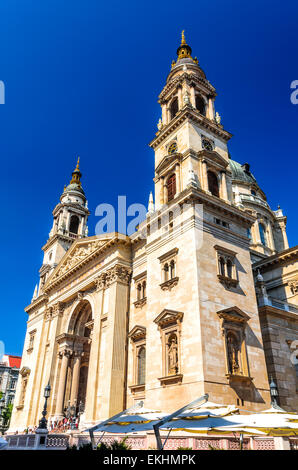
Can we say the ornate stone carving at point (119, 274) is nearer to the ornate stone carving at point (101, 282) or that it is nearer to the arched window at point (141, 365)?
the ornate stone carving at point (101, 282)

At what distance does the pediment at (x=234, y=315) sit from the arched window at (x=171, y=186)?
10.9 meters

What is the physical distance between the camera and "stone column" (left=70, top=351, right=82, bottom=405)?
36188 millimetres

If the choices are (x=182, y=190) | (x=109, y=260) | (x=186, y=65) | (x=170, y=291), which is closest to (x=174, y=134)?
(x=182, y=190)

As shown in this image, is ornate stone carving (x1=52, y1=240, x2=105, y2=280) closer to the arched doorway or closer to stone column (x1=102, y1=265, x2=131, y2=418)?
the arched doorway

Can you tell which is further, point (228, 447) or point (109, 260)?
point (109, 260)

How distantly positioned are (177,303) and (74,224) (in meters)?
33.7

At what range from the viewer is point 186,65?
123ft

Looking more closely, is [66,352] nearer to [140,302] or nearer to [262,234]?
[140,302]

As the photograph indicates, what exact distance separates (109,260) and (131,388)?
10.9 meters

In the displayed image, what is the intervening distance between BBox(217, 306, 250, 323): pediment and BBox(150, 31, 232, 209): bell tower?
31.3 feet

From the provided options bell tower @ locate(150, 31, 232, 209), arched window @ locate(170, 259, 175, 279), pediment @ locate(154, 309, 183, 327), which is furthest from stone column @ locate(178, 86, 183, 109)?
Answer: pediment @ locate(154, 309, 183, 327)

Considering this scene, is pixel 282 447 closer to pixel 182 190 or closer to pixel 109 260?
pixel 182 190

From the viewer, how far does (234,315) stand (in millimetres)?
23719

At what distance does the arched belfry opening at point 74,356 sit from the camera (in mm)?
35947
